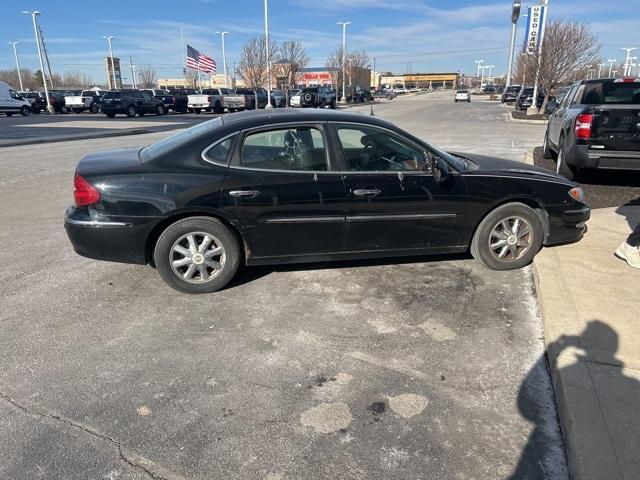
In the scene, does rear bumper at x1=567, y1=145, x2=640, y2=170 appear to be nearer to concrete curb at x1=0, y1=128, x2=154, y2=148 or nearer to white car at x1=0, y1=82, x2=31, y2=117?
concrete curb at x1=0, y1=128, x2=154, y2=148

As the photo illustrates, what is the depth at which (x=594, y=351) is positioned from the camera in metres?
3.27

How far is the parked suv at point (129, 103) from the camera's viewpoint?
33.0 metres

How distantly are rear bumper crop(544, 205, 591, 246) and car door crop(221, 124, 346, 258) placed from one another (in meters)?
2.17

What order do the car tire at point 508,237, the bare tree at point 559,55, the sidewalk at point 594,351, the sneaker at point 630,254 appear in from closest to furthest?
1. the sidewalk at point 594,351
2. the sneaker at point 630,254
3. the car tire at point 508,237
4. the bare tree at point 559,55

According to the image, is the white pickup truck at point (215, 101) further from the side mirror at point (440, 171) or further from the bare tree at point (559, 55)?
the side mirror at point (440, 171)

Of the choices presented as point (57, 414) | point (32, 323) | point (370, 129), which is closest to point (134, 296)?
point (32, 323)

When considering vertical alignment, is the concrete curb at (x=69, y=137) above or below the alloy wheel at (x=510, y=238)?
below

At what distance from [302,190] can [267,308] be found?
41.6 inches

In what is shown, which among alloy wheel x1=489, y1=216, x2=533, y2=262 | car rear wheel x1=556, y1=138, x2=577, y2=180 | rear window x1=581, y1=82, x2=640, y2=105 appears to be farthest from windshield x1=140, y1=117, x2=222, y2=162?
rear window x1=581, y1=82, x2=640, y2=105

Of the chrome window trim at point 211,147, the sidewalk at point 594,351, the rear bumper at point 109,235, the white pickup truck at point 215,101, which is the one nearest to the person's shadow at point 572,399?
the sidewalk at point 594,351

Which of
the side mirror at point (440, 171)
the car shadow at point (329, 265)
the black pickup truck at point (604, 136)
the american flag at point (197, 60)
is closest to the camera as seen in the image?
the side mirror at point (440, 171)

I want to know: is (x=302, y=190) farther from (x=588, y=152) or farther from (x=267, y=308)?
(x=588, y=152)

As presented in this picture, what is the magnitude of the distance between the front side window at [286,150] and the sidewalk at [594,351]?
2.28 metres

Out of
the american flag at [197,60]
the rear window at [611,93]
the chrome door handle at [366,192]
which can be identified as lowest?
the chrome door handle at [366,192]
